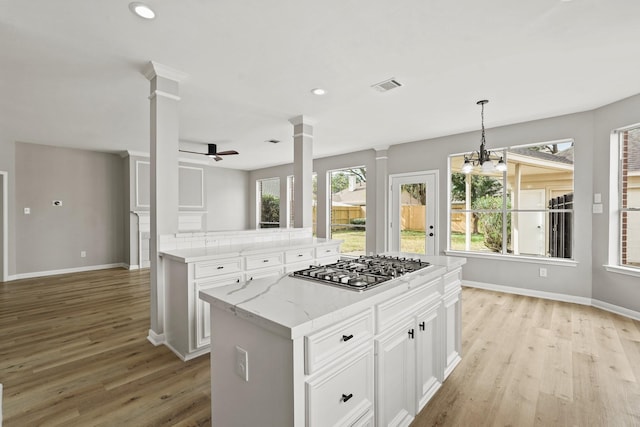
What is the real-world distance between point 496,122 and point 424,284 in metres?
3.86

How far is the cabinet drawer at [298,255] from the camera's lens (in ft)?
11.3

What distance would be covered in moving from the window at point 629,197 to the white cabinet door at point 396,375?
3866 millimetres

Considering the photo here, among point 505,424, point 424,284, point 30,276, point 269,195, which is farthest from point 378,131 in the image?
point 30,276

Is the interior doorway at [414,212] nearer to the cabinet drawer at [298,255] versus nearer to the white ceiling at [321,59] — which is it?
the white ceiling at [321,59]

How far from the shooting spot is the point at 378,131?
17.3 ft

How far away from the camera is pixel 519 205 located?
4.80m

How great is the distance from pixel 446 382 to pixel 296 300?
1649 millimetres

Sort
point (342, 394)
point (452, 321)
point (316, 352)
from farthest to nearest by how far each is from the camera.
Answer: point (452, 321) → point (342, 394) → point (316, 352)

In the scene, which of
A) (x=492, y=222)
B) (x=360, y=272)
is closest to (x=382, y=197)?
(x=492, y=222)

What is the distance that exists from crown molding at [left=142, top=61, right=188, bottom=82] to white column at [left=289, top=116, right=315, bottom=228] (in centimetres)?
178

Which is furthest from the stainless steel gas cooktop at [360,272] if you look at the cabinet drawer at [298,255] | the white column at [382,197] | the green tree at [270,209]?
the green tree at [270,209]

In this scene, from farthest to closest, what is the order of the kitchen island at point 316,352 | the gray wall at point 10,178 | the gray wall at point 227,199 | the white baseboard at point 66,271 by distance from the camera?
the gray wall at point 227,199 → the white baseboard at point 66,271 → the gray wall at point 10,178 → the kitchen island at point 316,352

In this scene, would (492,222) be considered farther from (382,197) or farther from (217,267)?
(217,267)

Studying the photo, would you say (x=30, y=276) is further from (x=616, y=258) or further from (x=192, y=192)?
(x=616, y=258)
